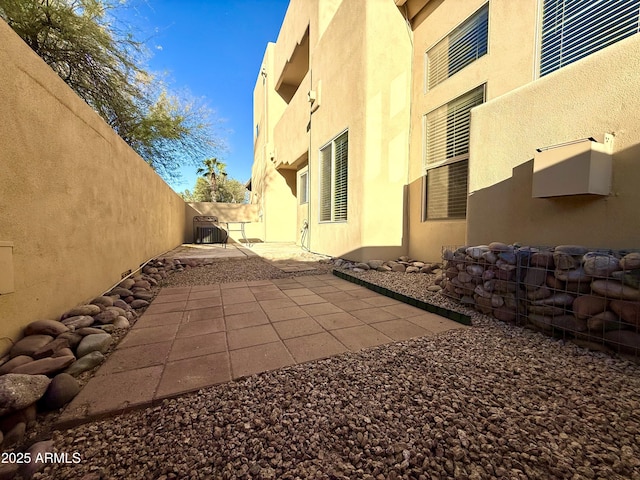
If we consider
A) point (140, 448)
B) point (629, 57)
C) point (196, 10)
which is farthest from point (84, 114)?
point (196, 10)

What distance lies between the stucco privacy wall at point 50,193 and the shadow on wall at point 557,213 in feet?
13.3

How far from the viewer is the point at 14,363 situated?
1399mm

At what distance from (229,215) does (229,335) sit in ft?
40.0

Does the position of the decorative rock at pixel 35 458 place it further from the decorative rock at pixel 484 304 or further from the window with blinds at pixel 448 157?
the window with blinds at pixel 448 157

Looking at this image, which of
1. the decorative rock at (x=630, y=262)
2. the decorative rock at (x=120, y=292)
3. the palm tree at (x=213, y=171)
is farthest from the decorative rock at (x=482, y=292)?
the palm tree at (x=213, y=171)

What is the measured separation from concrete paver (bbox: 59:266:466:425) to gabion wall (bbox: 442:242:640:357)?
22.5 inches

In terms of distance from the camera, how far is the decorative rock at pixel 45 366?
1367 mm

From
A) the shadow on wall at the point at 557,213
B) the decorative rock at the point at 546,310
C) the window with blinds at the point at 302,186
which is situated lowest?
the decorative rock at the point at 546,310

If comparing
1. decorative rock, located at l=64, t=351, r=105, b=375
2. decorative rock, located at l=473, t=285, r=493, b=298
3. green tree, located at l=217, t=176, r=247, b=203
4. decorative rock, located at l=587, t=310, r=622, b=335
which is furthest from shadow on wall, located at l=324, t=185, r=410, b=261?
green tree, located at l=217, t=176, r=247, b=203

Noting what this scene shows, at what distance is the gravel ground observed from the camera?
0.97 metres

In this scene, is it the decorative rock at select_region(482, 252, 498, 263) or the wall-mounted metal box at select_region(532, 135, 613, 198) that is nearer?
the wall-mounted metal box at select_region(532, 135, 613, 198)

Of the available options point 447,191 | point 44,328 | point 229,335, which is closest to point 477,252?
point 447,191

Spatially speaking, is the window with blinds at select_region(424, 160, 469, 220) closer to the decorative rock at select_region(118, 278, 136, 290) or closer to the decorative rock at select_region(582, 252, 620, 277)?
the decorative rock at select_region(582, 252, 620, 277)

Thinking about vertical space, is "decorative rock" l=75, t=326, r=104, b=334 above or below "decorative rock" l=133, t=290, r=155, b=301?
above
